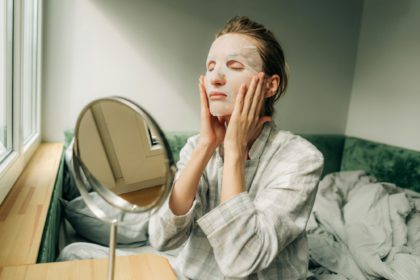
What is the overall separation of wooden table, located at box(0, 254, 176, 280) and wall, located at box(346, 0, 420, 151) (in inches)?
79.8

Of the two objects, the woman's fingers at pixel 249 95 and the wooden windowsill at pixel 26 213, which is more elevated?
the woman's fingers at pixel 249 95

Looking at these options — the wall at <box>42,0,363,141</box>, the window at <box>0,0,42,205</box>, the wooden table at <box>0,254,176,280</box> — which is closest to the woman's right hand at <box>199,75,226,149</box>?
the wooden table at <box>0,254,176,280</box>

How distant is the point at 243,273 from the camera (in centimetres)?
71

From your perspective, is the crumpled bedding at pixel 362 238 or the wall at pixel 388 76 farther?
the wall at pixel 388 76

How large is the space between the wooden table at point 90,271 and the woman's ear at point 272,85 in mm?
517

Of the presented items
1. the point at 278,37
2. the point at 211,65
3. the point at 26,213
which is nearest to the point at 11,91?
the point at 26,213

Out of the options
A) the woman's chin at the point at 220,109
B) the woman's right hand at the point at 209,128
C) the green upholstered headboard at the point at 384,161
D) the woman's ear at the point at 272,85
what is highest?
the woman's ear at the point at 272,85

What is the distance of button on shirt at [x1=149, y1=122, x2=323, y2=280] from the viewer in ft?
2.35

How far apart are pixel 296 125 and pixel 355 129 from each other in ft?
1.49

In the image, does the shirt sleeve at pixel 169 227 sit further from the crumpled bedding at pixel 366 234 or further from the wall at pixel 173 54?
the wall at pixel 173 54

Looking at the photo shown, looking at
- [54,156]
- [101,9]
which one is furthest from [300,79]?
[54,156]

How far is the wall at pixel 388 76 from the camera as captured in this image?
2234 mm

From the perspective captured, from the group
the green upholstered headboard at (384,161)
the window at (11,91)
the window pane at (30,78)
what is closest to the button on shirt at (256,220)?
the window at (11,91)

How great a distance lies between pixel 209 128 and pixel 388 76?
77.0 inches
